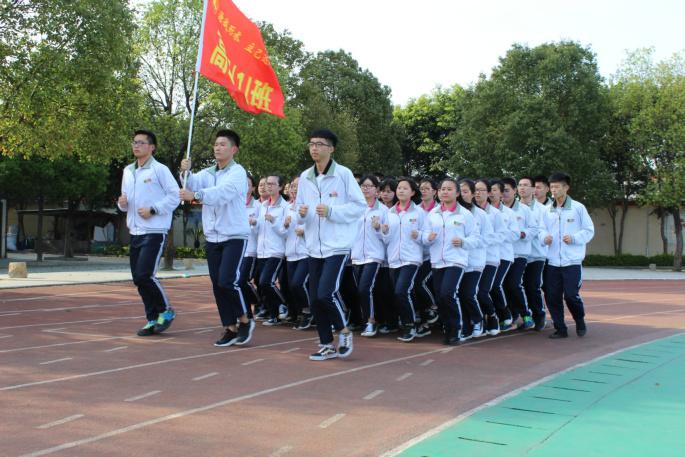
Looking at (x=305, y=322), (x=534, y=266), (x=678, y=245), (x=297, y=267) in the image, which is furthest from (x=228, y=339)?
(x=678, y=245)

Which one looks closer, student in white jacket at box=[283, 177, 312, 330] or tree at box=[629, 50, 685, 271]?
student in white jacket at box=[283, 177, 312, 330]

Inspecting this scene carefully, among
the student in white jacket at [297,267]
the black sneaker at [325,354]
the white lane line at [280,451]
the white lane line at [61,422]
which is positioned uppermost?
the student in white jacket at [297,267]

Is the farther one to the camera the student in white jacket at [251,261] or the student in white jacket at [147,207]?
the student in white jacket at [251,261]

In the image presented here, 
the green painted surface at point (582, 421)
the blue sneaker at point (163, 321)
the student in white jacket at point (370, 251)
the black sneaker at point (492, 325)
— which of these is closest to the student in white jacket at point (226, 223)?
the blue sneaker at point (163, 321)

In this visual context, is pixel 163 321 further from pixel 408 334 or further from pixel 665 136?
pixel 665 136

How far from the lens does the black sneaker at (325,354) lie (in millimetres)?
8172

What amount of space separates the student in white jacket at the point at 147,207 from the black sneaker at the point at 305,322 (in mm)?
2343

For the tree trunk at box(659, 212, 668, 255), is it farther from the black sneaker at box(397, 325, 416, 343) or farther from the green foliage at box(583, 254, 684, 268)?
the black sneaker at box(397, 325, 416, 343)

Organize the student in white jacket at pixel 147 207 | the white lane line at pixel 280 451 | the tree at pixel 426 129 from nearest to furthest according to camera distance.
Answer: the white lane line at pixel 280 451 → the student in white jacket at pixel 147 207 → the tree at pixel 426 129

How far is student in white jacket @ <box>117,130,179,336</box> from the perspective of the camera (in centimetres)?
927

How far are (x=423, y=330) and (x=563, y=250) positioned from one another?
2.24 metres

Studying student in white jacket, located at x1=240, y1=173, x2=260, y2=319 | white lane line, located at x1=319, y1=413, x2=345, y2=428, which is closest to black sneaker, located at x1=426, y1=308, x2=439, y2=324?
student in white jacket, located at x1=240, y1=173, x2=260, y2=319

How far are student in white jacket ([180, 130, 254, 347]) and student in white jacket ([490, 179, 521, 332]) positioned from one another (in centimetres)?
420

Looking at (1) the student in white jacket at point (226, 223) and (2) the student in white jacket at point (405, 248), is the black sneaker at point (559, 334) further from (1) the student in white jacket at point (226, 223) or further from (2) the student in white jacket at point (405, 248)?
(1) the student in white jacket at point (226, 223)
